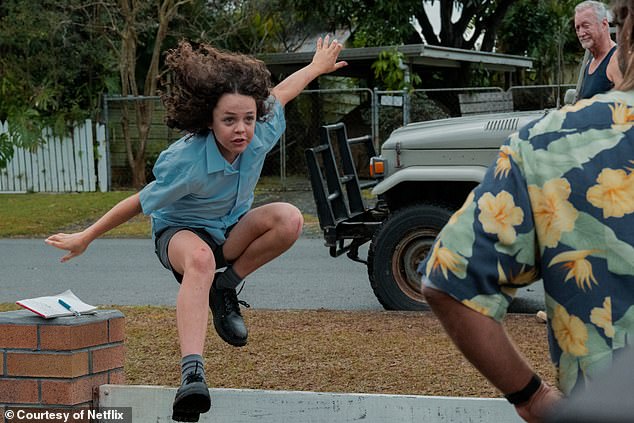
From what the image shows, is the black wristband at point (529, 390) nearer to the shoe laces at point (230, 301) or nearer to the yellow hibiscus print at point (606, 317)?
the yellow hibiscus print at point (606, 317)

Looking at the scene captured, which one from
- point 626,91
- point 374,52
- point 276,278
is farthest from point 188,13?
point 626,91

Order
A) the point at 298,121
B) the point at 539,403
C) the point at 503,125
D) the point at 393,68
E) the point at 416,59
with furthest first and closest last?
the point at 298,121 < the point at 416,59 < the point at 393,68 < the point at 503,125 < the point at 539,403

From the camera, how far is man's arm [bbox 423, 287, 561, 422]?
79.5 inches

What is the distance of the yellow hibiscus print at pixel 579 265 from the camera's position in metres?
1.99

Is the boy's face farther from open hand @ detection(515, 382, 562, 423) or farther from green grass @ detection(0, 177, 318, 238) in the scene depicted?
green grass @ detection(0, 177, 318, 238)

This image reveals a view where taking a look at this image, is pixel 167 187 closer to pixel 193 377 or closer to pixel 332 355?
pixel 193 377

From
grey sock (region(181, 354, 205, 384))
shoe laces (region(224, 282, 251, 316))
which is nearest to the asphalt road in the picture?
shoe laces (region(224, 282, 251, 316))

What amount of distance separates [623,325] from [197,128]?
3.40 metres

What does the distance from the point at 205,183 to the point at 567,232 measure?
3.16m

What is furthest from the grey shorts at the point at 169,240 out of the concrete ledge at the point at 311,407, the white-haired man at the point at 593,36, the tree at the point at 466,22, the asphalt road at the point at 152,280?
the tree at the point at 466,22

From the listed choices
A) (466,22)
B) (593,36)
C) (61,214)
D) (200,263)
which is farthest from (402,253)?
(466,22)

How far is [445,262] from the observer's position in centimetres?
200

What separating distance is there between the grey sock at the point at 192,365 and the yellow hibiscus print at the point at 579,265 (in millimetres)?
2690

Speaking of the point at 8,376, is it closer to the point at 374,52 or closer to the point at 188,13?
the point at 374,52
